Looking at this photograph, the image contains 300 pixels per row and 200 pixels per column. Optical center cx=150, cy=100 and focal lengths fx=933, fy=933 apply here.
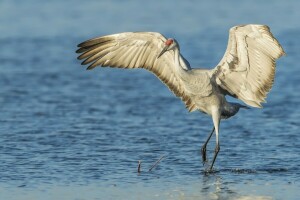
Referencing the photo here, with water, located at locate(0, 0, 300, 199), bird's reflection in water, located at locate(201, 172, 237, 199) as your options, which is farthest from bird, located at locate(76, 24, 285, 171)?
water, located at locate(0, 0, 300, 199)

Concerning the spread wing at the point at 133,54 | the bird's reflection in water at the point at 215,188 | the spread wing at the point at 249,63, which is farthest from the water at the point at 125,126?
the spread wing at the point at 133,54

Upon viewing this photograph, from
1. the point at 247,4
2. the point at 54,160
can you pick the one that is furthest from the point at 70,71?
the point at 247,4

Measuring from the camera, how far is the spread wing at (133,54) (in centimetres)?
1280

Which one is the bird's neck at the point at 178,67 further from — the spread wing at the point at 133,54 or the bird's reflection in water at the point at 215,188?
the bird's reflection in water at the point at 215,188

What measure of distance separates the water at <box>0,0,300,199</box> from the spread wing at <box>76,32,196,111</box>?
1.13 m

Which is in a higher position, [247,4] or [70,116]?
[247,4]

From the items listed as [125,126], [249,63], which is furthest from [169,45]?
[125,126]

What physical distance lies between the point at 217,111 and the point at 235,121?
321 centimetres

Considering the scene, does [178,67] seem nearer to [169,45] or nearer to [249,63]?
[169,45]

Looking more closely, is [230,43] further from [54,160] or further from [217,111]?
[54,160]

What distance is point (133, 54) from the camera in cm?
1299

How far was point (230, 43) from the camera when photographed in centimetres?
1196

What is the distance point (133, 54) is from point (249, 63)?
1688 mm

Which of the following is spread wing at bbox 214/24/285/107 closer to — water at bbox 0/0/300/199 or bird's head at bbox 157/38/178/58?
bird's head at bbox 157/38/178/58
